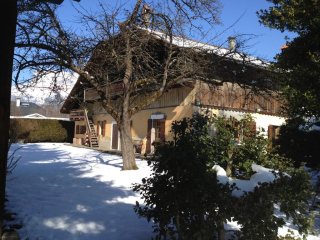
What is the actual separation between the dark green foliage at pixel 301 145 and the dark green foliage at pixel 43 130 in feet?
66.7

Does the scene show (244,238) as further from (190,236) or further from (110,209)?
(110,209)

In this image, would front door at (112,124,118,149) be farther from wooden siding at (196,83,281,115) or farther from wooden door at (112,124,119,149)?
wooden siding at (196,83,281,115)

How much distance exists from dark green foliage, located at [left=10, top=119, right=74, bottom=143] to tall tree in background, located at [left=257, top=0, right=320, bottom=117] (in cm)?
2173

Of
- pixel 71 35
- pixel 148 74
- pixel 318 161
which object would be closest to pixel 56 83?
pixel 71 35

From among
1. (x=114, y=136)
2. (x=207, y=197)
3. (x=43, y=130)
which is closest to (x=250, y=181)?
(x=207, y=197)

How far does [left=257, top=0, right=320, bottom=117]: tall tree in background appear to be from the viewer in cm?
507

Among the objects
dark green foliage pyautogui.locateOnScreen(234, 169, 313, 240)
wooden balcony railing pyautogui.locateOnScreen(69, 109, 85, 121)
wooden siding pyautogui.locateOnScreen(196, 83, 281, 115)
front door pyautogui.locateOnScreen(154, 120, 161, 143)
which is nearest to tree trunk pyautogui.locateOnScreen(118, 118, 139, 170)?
wooden siding pyautogui.locateOnScreen(196, 83, 281, 115)

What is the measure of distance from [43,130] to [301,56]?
77.2 feet

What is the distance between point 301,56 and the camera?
563 cm

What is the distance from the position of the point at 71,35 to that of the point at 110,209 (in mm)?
5762

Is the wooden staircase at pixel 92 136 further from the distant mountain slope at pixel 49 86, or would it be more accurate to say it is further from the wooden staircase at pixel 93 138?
the distant mountain slope at pixel 49 86

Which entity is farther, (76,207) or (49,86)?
(49,86)

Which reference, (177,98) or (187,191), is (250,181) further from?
(177,98)

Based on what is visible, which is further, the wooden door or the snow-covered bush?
the wooden door
